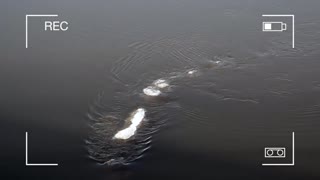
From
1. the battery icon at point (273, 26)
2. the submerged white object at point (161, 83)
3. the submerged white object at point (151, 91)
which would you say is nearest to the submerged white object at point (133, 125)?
the submerged white object at point (151, 91)

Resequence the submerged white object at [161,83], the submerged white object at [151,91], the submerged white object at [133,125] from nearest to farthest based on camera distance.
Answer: the submerged white object at [133,125] → the submerged white object at [151,91] → the submerged white object at [161,83]

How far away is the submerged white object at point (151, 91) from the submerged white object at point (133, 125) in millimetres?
304

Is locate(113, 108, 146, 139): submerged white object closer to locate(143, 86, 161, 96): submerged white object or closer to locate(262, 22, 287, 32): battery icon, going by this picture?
locate(143, 86, 161, 96): submerged white object

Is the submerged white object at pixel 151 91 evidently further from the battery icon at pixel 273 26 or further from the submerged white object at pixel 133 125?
the battery icon at pixel 273 26

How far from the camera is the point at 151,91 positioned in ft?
17.3

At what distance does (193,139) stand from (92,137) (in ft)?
2.87

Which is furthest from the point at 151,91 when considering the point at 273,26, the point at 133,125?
the point at 273,26

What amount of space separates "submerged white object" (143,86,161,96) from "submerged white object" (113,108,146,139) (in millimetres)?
304

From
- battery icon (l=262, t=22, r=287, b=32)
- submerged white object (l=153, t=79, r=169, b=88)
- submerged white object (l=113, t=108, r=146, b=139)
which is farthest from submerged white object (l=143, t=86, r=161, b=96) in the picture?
battery icon (l=262, t=22, r=287, b=32)

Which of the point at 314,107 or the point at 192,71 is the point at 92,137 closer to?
the point at 192,71

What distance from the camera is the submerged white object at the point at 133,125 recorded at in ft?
14.9

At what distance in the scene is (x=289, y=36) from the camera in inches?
243

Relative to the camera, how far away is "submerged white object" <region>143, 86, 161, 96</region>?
17.1 ft

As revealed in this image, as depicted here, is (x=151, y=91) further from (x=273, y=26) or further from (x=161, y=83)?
(x=273, y=26)
